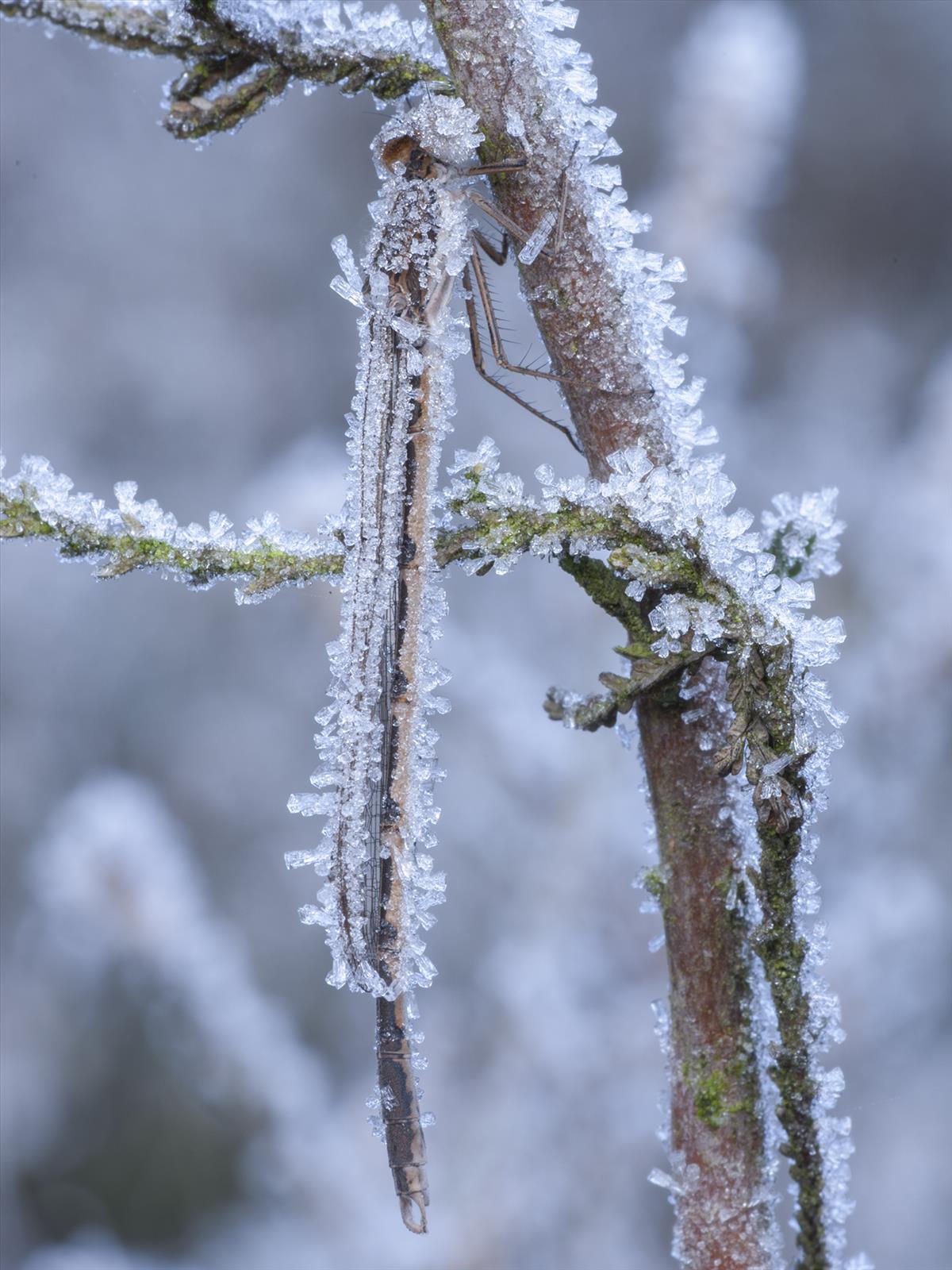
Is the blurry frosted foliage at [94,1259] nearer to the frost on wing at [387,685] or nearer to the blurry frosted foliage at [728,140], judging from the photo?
the frost on wing at [387,685]

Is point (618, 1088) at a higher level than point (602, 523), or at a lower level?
lower

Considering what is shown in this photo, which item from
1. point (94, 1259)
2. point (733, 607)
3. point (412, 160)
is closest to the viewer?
point (733, 607)

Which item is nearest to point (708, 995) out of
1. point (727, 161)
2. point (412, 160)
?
point (412, 160)

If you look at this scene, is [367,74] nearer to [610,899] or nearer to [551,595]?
[551,595]

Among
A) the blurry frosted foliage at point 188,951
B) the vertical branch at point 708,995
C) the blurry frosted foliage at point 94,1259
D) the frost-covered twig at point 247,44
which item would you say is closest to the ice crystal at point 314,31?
the frost-covered twig at point 247,44

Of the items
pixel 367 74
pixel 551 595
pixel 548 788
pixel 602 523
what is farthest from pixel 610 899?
pixel 367 74

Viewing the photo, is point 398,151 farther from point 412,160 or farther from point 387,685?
point 387,685

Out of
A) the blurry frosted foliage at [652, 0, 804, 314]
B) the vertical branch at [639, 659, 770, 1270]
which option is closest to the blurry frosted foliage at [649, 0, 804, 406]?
the blurry frosted foliage at [652, 0, 804, 314]
